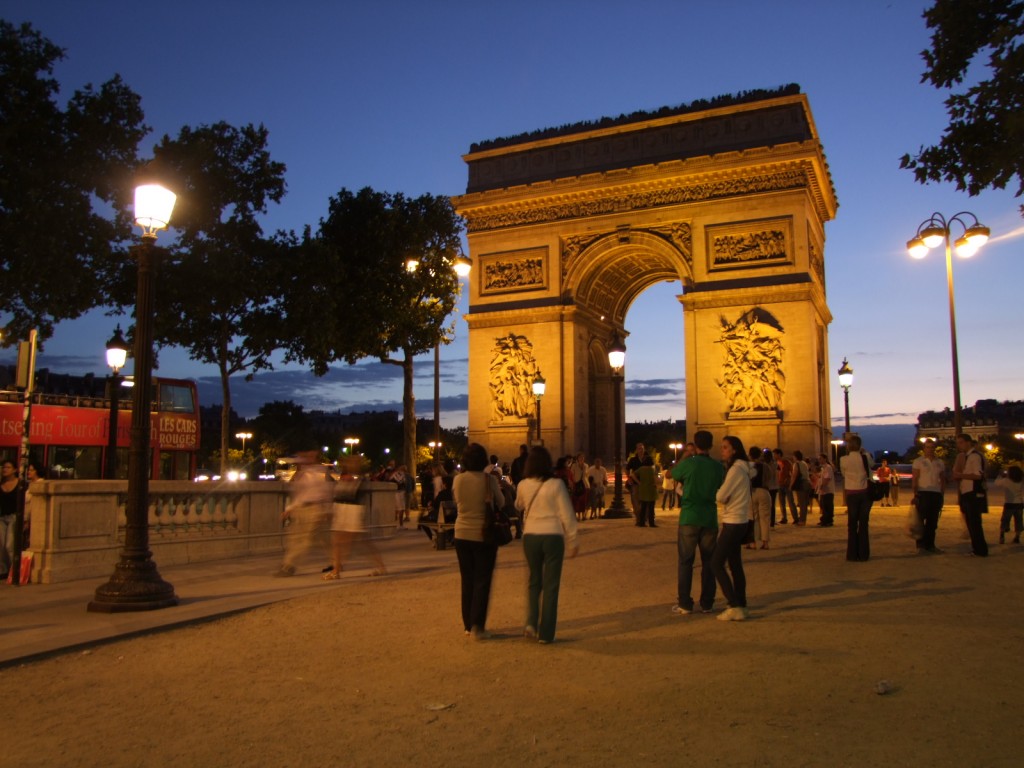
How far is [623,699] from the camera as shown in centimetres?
584

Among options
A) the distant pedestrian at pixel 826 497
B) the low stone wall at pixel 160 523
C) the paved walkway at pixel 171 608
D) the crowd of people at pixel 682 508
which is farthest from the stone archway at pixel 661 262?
the paved walkway at pixel 171 608

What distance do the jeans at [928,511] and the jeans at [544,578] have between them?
8977 mm

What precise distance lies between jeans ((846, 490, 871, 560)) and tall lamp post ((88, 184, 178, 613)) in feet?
29.2

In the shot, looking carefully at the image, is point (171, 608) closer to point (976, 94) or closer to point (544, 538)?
point (544, 538)

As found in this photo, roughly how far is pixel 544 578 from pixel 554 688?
156cm

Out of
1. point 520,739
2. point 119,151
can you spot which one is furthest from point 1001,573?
point 119,151

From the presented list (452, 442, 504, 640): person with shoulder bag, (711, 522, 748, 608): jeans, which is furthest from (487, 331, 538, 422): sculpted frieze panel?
(452, 442, 504, 640): person with shoulder bag

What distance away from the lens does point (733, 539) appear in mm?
8852

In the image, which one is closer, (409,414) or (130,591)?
(130,591)

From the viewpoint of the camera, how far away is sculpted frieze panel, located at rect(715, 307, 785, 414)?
3225 centimetres

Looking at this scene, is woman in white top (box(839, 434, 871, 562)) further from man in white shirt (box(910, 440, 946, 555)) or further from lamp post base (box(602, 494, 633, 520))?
lamp post base (box(602, 494, 633, 520))

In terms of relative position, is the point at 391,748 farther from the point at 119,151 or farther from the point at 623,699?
the point at 119,151

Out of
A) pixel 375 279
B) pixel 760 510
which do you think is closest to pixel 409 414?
pixel 375 279

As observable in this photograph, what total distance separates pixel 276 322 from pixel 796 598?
825 inches
